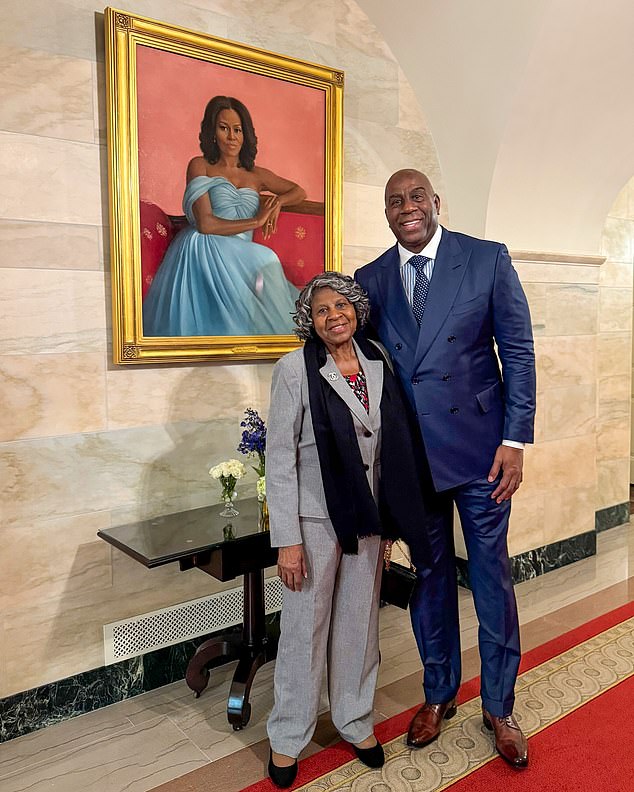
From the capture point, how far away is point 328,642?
2242 mm

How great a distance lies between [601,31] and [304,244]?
1.58m

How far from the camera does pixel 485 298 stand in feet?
7.42

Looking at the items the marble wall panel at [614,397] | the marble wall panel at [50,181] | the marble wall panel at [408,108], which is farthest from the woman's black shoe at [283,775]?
the marble wall panel at [614,397]

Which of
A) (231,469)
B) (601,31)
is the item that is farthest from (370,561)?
(601,31)

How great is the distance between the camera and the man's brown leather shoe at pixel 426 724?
7.70ft

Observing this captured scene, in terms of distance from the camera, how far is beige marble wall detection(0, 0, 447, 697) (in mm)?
2422

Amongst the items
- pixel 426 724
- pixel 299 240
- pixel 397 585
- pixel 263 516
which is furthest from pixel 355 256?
pixel 426 724

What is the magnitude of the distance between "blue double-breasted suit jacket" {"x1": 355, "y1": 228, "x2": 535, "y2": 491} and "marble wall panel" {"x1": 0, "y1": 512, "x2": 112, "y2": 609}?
4.17 ft

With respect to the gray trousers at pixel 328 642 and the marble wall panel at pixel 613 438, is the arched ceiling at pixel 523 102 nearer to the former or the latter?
the marble wall panel at pixel 613 438

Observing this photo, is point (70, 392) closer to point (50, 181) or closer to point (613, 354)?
point (50, 181)

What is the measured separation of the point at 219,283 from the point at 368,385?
96 centimetres

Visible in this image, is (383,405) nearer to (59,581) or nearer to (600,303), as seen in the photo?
(59,581)

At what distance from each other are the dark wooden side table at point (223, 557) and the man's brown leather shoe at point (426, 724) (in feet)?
1.87

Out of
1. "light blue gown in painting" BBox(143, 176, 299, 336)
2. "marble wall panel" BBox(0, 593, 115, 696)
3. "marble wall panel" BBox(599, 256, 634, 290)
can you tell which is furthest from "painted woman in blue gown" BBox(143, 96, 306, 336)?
"marble wall panel" BBox(599, 256, 634, 290)
